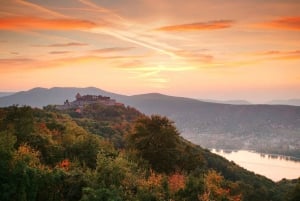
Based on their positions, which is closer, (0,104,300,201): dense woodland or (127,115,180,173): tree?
(0,104,300,201): dense woodland

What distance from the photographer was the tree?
174 ft

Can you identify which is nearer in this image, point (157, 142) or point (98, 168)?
point (98, 168)

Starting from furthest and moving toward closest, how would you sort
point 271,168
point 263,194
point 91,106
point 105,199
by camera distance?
point 271,168 < point 91,106 < point 263,194 < point 105,199

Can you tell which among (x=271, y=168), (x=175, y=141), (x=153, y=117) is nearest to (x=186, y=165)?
(x=175, y=141)

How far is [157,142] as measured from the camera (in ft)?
177

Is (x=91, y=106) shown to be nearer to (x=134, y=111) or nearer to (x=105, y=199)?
(x=134, y=111)

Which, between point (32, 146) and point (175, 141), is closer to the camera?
point (32, 146)

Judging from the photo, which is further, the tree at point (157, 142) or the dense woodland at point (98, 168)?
the tree at point (157, 142)

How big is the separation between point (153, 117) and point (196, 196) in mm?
23556

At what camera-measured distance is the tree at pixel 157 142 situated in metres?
52.9

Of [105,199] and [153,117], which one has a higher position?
[153,117]

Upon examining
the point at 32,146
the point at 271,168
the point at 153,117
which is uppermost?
the point at 153,117

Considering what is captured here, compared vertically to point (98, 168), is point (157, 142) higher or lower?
higher

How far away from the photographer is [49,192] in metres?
30.8
